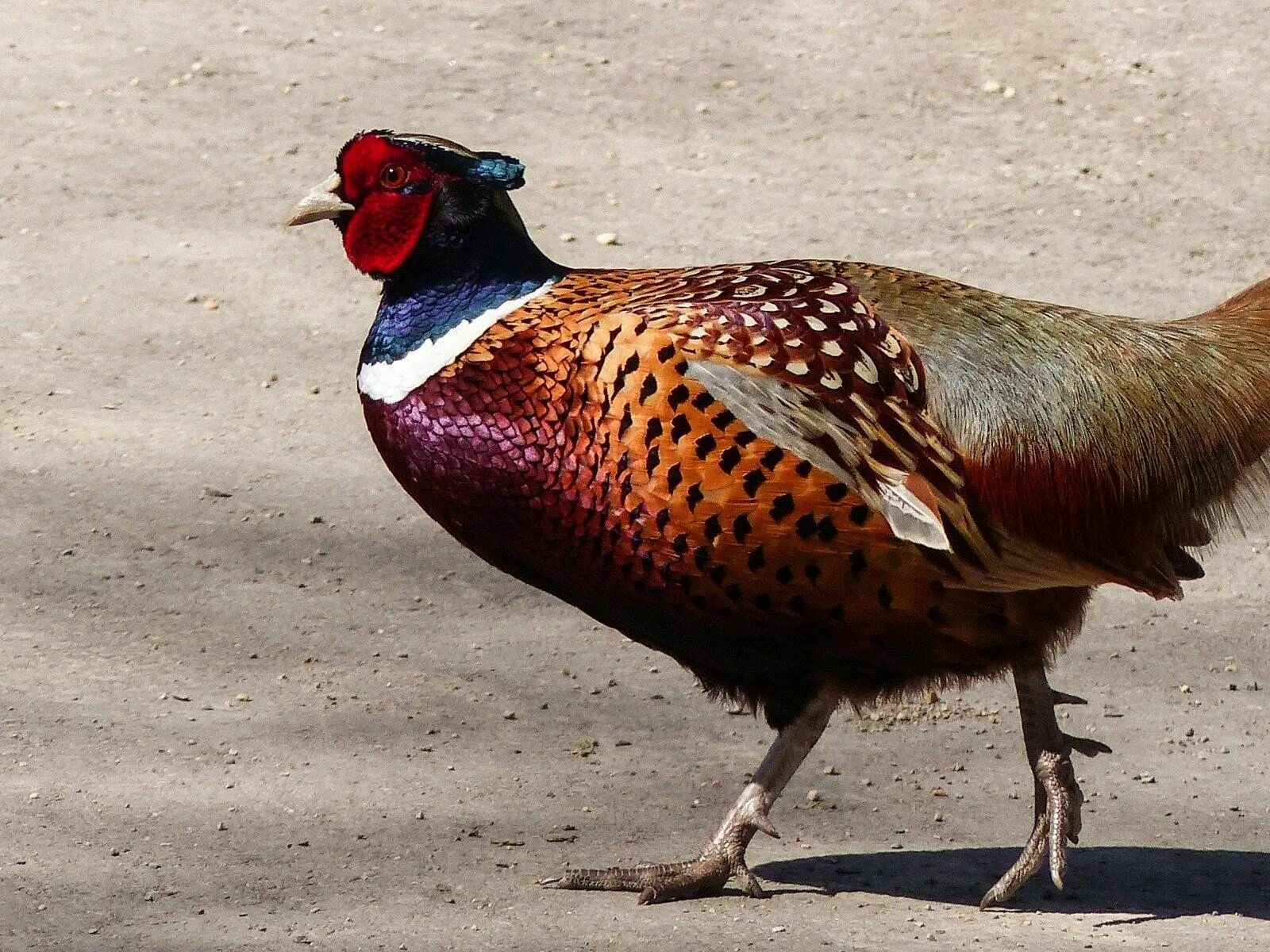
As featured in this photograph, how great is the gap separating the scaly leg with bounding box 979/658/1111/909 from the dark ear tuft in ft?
4.07

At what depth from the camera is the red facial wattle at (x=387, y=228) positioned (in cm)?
366

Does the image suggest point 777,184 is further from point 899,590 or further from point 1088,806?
point 899,590

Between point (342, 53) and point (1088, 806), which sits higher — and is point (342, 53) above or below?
above

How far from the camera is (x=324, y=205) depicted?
12.2ft

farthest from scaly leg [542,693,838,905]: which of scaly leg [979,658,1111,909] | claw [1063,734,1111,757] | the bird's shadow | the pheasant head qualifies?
the pheasant head

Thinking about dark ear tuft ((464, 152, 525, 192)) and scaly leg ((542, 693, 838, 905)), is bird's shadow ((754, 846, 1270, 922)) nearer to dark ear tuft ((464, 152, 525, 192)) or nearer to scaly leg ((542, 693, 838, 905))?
scaly leg ((542, 693, 838, 905))

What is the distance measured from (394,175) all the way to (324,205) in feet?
0.48

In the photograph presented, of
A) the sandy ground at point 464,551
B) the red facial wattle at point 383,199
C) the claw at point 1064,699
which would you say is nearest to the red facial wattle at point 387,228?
the red facial wattle at point 383,199

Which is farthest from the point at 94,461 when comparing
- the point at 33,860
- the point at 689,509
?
the point at 689,509

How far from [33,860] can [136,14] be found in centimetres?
554

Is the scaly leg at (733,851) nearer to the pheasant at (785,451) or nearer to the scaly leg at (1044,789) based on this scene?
the pheasant at (785,451)

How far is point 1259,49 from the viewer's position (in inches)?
332

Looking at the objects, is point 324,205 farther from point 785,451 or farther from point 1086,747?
point 1086,747

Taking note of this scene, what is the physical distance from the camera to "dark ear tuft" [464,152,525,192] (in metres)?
3.67
